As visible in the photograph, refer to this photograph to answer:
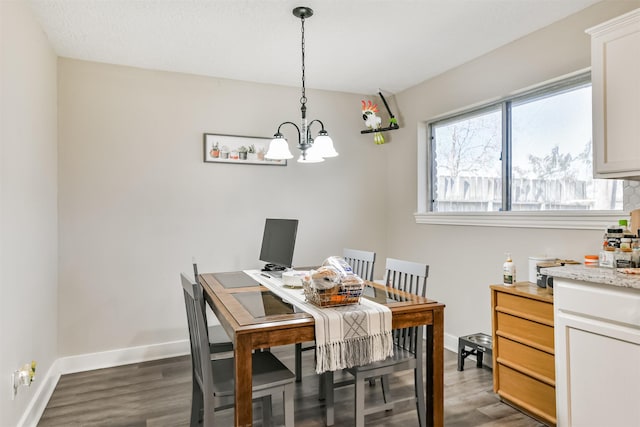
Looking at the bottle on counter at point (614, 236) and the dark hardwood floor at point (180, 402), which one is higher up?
the bottle on counter at point (614, 236)

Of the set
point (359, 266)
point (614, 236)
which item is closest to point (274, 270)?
point (359, 266)

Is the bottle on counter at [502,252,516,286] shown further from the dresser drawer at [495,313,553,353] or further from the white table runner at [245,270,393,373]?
the white table runner at [245,270,393,373]

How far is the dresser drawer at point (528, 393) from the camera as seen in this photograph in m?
2.24

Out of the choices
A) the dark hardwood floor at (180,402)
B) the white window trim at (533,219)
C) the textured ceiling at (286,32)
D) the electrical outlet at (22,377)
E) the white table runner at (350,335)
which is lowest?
the dark hardwood floor at (180,402)

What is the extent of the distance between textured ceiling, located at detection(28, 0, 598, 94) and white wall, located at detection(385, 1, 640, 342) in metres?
0.12

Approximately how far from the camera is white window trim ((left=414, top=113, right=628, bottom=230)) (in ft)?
7.94

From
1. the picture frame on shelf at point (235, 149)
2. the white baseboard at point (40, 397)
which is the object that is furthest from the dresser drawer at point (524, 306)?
the white baseboard at point (40, 397)

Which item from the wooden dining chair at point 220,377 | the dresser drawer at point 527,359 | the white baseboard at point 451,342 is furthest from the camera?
the white baseboard at point 451,342

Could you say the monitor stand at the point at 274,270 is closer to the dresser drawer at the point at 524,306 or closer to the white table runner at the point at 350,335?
the white table runner at the point at 350,335

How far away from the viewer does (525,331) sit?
2385 mm

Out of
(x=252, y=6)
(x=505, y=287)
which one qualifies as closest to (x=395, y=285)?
(x=505, y=287)

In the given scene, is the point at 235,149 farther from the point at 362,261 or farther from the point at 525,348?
the point at 525,348

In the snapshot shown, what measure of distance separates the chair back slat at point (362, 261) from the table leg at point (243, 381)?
1345 mm

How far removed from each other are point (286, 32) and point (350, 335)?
6.70 feet
